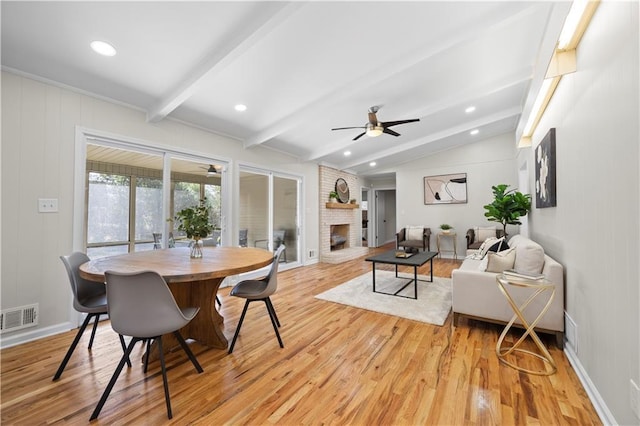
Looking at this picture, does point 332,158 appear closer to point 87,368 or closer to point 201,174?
point 201,174

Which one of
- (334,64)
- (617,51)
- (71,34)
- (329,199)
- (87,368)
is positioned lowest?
(87,368)

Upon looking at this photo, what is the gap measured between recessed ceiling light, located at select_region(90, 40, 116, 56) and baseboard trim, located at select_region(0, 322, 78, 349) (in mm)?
2609

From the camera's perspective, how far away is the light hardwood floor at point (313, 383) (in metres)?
1.47

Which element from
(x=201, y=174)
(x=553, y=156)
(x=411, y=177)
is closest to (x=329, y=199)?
(x=411, y=177)

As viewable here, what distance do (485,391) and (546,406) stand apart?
305 mm

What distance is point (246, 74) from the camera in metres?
2.72

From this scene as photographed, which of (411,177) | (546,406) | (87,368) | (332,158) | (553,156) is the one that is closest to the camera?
(546,406)

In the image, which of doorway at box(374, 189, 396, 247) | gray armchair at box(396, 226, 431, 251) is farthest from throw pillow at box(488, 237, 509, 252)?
doorway at box(374, 189, 396, 247)

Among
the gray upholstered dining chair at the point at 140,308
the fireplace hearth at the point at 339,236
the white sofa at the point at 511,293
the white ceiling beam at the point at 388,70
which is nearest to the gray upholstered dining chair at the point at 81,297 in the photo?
the gray upholstered dining chair at the point at 140,308

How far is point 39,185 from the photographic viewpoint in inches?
96.9

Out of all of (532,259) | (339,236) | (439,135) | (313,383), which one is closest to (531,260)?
(532,259)

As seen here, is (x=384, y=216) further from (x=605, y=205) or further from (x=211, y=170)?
(x=605, y=205)

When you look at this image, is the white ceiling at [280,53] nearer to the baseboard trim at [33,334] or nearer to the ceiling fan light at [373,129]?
the ceiling fan light at [373,129]

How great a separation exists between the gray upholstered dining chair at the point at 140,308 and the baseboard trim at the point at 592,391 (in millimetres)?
2388
